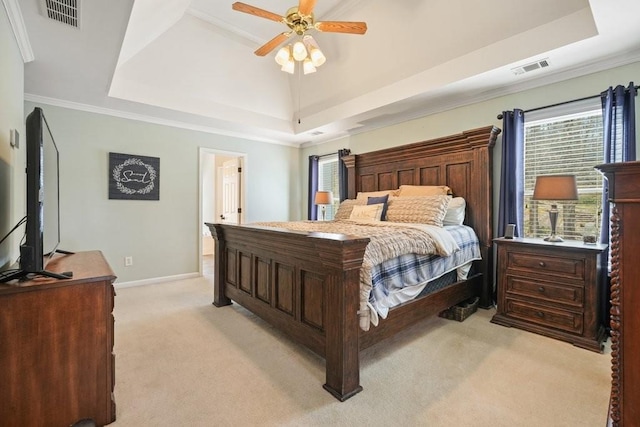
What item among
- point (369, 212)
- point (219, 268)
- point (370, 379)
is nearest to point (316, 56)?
point (369, 212)

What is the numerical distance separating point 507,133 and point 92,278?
3812 mm

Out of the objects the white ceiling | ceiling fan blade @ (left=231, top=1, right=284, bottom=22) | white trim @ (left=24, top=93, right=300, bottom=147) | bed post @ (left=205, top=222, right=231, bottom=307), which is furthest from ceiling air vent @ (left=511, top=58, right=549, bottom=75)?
white trim @ (left=24, top=93, right=300, bottom=147)

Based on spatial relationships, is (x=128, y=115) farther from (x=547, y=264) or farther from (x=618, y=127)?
(x=618, y=127)

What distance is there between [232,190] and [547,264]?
512 centimetres

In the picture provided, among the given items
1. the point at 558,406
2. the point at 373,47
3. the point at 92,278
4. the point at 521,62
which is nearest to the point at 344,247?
the point at 92,278

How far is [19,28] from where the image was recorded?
88.0 inches

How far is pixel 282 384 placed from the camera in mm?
1831

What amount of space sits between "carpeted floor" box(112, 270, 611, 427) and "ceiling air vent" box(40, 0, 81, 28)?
2.55m

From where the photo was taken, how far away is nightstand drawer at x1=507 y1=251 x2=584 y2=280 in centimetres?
240

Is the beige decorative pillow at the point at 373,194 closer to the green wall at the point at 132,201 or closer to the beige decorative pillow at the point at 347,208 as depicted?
the beige decorative pillow at the point at 347,208

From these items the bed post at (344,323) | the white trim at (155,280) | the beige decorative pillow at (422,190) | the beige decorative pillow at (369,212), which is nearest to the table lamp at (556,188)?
the beige decorative pillow at (422,190)

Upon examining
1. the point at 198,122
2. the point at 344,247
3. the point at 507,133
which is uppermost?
the point at 198,122

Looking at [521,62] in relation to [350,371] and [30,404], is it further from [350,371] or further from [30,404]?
[30,404]

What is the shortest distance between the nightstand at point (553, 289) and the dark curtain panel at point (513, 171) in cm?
53
